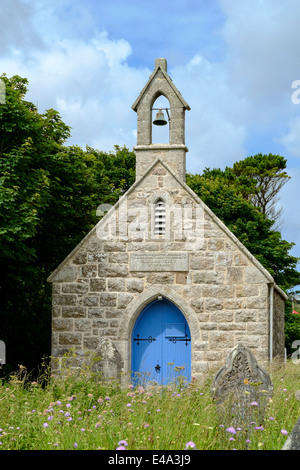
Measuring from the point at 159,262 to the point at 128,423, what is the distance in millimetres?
6847

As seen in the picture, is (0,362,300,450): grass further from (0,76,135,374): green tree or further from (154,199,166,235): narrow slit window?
(0,76,135,374): green tree

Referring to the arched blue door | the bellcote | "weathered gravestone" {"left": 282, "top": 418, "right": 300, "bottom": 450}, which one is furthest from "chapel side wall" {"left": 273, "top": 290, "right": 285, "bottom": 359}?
"weathered gravestone" {"left": 282, "top": 418, "right": 300, "bottom": 450}

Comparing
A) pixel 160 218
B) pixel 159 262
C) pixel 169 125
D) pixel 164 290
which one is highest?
pixel 169 125

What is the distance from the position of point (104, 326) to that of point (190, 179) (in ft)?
55.6

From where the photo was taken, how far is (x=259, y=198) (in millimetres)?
37312

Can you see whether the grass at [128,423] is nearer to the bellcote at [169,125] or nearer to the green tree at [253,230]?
the bellcote at [169,125]

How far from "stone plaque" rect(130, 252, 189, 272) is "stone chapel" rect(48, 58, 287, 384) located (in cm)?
2

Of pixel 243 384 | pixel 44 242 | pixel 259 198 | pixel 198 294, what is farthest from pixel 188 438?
pixel 259 198

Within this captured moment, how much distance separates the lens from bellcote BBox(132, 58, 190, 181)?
46.7 feet

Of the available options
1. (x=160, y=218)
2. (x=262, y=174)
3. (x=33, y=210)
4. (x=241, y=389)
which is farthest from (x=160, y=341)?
(x=262, y=174)

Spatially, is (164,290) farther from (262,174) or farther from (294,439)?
(262,174)

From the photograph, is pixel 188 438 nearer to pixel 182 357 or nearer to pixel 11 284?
pixel 182 357

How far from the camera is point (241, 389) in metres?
7.43

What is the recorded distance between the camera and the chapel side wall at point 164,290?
12.9m
